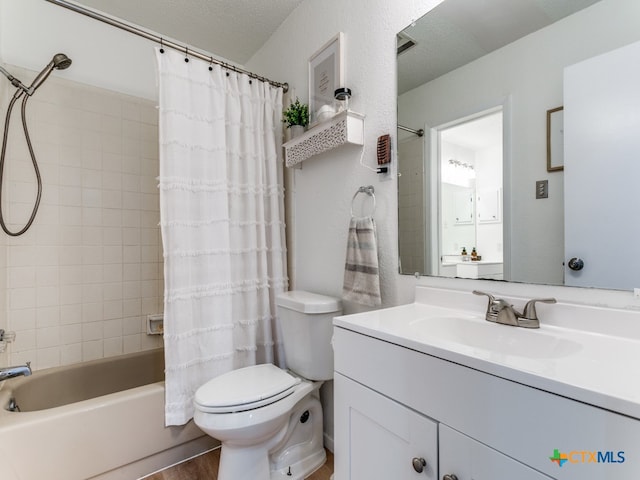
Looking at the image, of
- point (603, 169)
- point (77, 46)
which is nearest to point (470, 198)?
point (603, 169)

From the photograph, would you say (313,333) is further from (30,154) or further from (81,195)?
(30,154)

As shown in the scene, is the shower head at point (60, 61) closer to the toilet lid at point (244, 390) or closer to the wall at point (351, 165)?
the wall at point (351, 165)

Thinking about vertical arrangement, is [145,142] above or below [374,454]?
above

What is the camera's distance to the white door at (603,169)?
0.80m

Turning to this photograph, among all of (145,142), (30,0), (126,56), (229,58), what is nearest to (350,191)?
(145,142)

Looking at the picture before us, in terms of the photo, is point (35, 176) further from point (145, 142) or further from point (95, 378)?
point (95, 378)

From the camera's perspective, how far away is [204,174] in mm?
1567

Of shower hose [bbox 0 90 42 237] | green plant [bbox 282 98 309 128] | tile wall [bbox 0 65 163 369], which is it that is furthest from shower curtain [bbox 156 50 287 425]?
shower hose [bbox 0 90 42 237]

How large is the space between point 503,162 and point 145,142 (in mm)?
2144

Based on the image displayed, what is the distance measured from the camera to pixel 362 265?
4.41 ft

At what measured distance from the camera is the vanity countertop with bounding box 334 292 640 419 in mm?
532

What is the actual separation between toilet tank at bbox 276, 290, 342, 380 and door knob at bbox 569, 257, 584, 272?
895mm

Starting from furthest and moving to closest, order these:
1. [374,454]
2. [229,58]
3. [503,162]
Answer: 1. [229,58]
2. [503,162]
3. [374,454]

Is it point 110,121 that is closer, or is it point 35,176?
point 35,176
